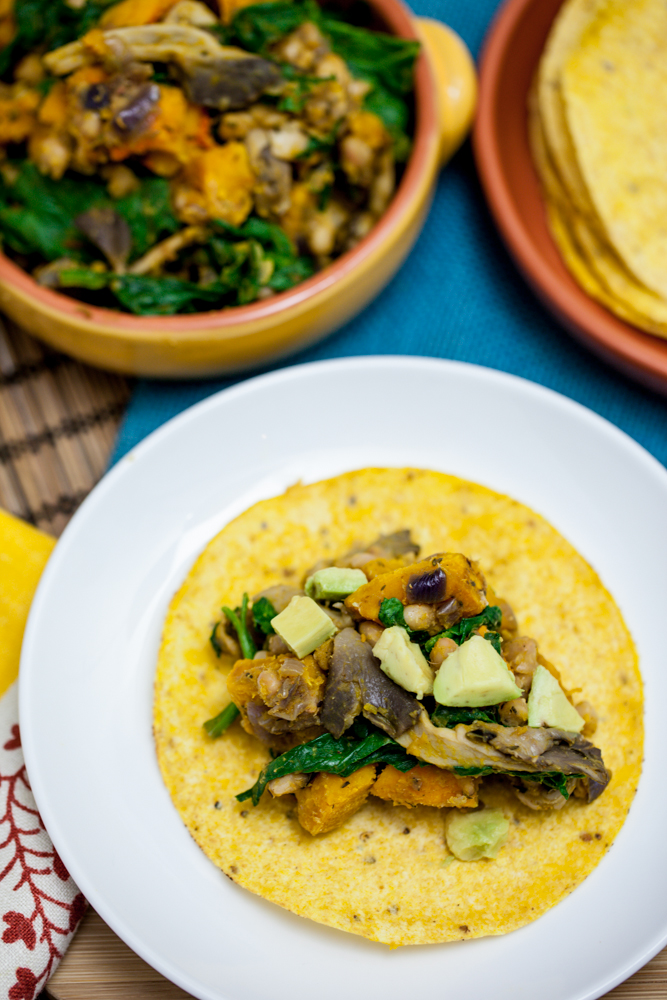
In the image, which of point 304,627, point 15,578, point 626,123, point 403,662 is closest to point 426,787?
point 403,662

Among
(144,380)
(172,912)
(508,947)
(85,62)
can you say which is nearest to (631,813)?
(508,947)

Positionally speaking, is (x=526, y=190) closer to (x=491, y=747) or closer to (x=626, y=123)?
(x=626, y=123)

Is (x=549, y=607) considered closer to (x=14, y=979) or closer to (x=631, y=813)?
(x=631, y=813)

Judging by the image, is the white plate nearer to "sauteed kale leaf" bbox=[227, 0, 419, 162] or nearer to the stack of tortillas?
the stack of tortillas

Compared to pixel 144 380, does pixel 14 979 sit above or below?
below

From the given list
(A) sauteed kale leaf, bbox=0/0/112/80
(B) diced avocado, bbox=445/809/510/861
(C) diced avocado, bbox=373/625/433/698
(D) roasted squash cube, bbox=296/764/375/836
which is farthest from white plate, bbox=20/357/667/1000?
(A) sauteed kale leaf, bbox=0/0/112/80

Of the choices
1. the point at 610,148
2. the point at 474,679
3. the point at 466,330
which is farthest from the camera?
the point at 466,330
